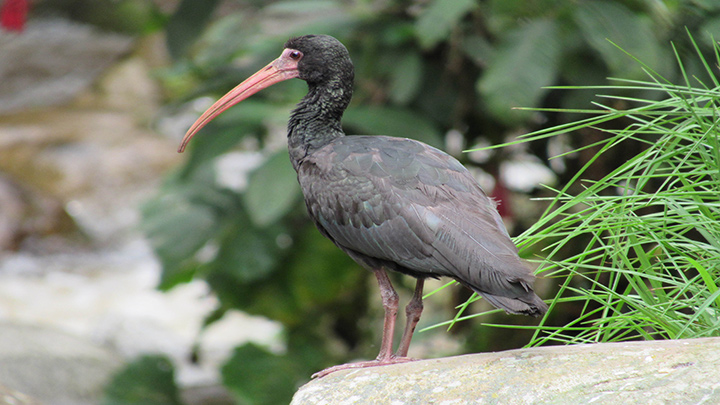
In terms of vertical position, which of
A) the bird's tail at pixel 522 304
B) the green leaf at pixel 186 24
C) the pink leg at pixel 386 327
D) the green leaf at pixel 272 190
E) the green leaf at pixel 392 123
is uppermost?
the green leaf at pixel 186 24

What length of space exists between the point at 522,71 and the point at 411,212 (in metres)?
1.93

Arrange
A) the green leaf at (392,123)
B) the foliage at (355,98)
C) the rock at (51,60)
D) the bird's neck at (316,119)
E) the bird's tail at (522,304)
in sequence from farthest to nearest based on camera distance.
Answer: the rock at (51,60)
the green leaf at (392,123)
the foliage at (355,98)
the bird's neck at (316,119)
the bird's tail at (522,304)

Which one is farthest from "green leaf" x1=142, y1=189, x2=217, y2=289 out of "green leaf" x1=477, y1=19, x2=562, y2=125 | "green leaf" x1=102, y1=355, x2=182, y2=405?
"green leaf" x1=477, y1=19, x2=562, y2=125

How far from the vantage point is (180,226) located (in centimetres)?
514

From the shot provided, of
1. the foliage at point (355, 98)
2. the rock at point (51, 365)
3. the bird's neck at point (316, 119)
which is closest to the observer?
the bird's neck at point (316, 119)

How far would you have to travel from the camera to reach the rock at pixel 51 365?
639 centimetres

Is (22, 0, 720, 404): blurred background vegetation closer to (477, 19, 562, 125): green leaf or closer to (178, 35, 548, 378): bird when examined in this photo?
(477, 19, 562, 125): green leaf

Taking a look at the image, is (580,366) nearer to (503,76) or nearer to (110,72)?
(503,76)

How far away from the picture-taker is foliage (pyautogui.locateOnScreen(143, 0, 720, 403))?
14.3 feet

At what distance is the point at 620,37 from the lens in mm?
4238

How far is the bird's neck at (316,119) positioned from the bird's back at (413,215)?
0.09m

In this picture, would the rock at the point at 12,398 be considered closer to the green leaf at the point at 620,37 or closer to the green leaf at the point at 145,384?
the green leaf at the point at 145,384

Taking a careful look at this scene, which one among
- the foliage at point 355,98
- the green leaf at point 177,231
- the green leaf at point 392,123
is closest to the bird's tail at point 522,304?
the foliage at point 355,98

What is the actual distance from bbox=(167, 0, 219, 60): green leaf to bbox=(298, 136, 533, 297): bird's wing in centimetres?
259
